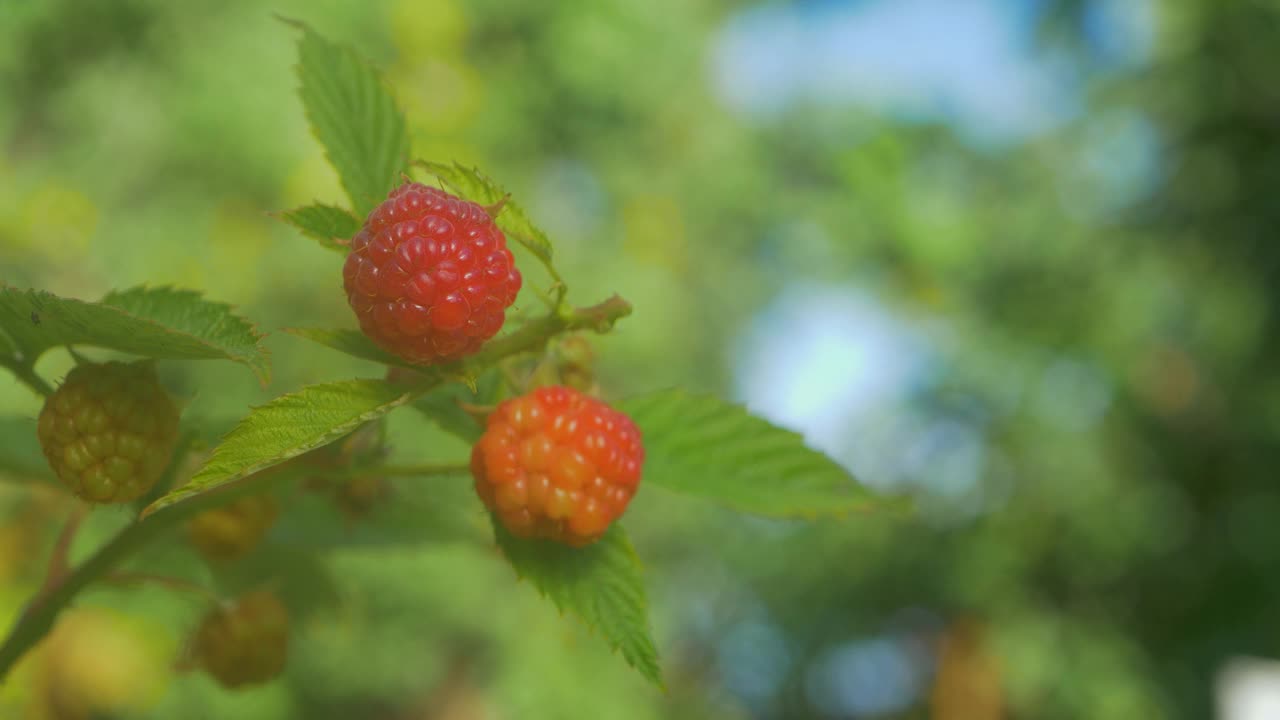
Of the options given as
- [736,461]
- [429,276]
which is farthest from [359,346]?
[736,461]

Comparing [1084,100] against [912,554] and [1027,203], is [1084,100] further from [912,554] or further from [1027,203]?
[912,554]

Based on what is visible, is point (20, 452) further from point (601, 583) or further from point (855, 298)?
point (855, 298)

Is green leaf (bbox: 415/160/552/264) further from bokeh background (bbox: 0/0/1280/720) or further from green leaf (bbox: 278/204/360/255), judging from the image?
bokeh background (bbox: 0/0/1280/720)

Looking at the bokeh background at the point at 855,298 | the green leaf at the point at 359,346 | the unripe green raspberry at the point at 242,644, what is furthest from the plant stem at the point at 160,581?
the bokeh background at the point at 855,298

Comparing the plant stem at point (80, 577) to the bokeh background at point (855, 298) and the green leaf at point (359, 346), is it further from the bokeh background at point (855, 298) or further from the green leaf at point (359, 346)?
the bokeh background at point (855, 298)

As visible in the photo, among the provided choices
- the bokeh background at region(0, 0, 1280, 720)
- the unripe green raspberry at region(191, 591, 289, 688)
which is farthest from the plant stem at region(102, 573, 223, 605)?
the bokeh background at region(0, 0, 1280, 720)

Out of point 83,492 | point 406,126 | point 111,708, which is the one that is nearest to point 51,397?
point 83,492
